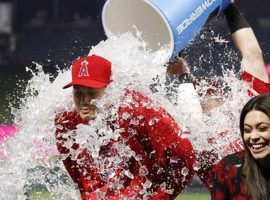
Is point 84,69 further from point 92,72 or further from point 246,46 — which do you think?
point 246,46

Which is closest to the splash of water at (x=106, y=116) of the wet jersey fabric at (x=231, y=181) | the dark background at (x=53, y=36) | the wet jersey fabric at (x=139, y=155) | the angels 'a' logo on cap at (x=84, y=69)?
the wet jersey fabric at (x=139, y=155)

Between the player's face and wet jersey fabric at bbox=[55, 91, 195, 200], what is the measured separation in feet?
0.20

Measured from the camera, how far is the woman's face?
3.17 metres

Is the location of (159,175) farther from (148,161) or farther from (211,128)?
(211,128)

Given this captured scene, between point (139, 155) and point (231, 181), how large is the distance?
0.68 m

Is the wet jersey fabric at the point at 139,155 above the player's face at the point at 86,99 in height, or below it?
below

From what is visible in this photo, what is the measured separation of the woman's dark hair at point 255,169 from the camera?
10.2 feet

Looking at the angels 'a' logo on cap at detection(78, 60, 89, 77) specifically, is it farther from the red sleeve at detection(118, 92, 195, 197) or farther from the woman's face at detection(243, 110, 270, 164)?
the woman's face at detection(243, 110, 270, 164)

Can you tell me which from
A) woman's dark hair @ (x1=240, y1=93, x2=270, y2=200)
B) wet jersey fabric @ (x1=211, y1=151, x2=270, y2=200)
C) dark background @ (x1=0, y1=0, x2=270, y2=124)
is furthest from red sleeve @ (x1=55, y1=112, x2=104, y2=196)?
dark background @ (x1=0, y1=0, x2=270, y2=124)

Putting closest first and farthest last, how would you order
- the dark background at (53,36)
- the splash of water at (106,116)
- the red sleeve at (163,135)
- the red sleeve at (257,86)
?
the red sleeve at (163,135) < the splash of water at (106,116) < the red sleeve at (257,86) < the dark background at (53,36)

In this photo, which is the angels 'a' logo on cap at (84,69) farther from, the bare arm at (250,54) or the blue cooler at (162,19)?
the bare arm at (250,54)

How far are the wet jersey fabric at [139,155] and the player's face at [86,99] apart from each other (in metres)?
0.06

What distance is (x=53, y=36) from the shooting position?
916 centimetres

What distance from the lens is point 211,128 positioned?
Result: 161 inches
